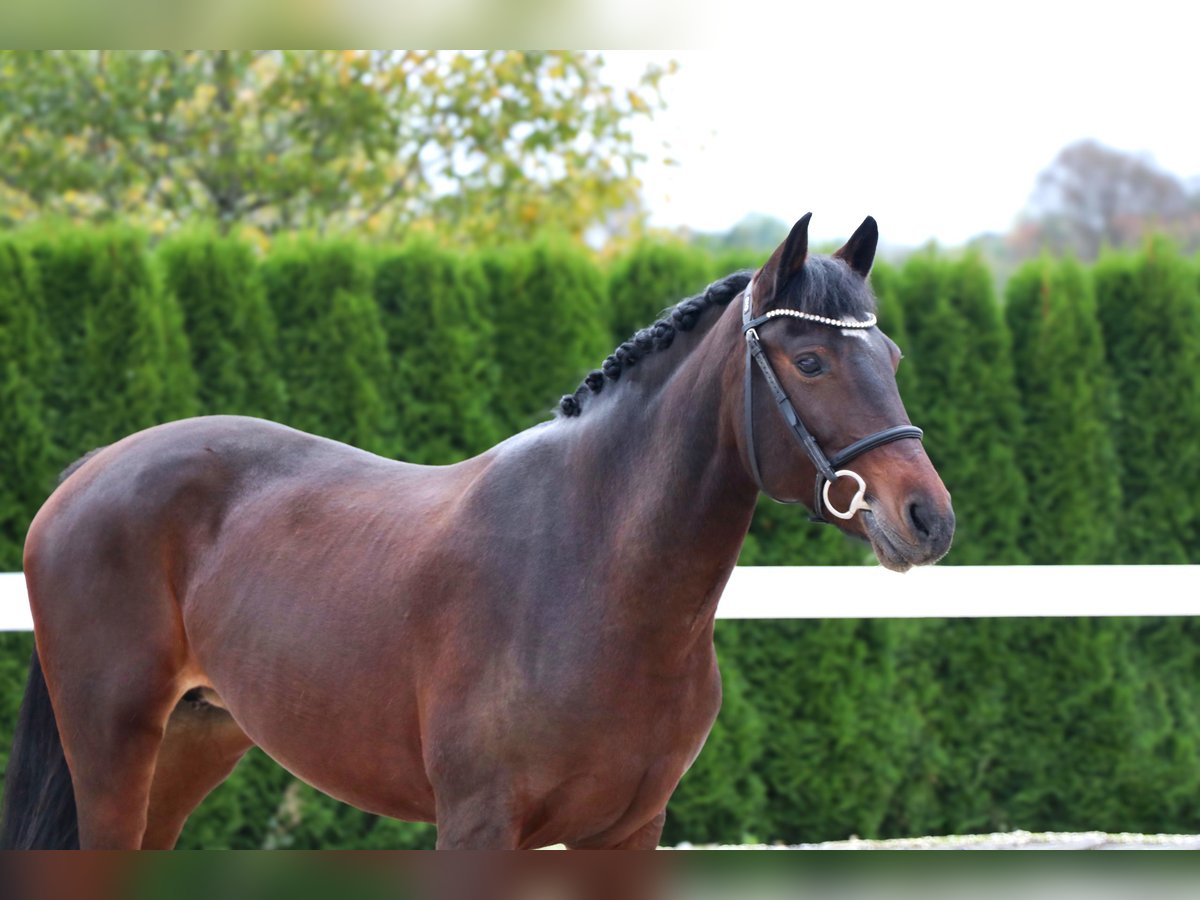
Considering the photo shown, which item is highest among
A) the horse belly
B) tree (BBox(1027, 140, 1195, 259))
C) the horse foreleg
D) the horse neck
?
the horse neck

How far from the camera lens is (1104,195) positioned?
93.2 feet

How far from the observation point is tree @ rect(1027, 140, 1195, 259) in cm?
2792

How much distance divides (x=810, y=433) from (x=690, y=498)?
30cm

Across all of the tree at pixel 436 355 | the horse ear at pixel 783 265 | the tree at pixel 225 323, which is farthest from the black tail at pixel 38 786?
the tree at pixel 436 355

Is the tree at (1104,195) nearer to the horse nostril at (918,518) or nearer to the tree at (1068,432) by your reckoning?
the tree at (1068,432)

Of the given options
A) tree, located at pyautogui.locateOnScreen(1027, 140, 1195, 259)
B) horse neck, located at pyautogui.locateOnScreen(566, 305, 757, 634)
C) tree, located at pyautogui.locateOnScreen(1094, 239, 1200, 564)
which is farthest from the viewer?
tree, located at pyautogui.locateOnScreen(1027, 140, 1195, 259)

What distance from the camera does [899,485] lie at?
205cm

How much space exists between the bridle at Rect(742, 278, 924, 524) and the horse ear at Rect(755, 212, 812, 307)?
3cm

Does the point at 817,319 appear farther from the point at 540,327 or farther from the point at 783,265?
the point at 540,327

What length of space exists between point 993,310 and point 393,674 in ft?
15.5

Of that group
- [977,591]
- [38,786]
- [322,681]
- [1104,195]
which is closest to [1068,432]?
[977,591]

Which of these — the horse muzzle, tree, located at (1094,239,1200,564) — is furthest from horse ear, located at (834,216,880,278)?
tree, located at (1094,239,1200,564)

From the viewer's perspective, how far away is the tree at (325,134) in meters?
9.85

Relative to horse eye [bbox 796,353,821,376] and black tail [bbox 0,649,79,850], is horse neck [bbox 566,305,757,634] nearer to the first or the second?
horse eye [bbox 796,353,821,376]
